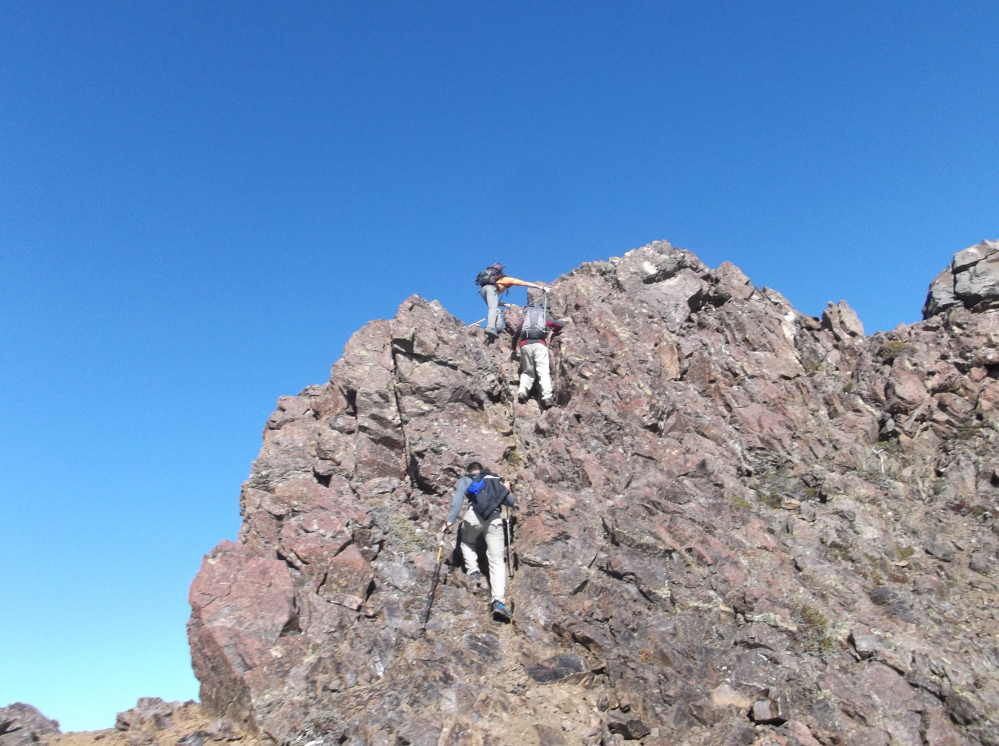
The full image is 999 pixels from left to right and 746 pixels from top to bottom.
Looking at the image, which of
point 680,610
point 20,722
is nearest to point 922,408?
point 680,610

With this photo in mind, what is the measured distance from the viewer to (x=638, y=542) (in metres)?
15.1

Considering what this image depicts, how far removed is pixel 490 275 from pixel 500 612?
1326 centimetres

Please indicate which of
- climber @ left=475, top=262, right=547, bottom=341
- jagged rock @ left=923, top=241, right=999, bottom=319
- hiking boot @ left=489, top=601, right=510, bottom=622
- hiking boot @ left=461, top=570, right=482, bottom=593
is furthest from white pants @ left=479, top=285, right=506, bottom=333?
jagged rock @ left=923, top=241, right=999, bottom=319

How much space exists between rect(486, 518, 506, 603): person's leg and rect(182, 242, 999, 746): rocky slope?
0.42 meters

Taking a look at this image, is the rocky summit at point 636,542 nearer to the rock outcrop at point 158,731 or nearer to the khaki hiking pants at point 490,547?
Answer: the rock outcrop at point 158,731

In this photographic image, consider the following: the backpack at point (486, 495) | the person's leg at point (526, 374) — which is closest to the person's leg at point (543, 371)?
the person's leg at point (526, 374)

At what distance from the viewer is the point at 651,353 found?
2148cm

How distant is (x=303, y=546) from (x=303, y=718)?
4030 millimetres

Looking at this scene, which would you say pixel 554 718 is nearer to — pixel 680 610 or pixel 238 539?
pixel 680 610

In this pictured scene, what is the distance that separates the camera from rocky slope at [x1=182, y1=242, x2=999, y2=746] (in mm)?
12172

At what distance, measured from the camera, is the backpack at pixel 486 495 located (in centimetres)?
1536

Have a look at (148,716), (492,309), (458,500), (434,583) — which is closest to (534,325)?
(492,309)

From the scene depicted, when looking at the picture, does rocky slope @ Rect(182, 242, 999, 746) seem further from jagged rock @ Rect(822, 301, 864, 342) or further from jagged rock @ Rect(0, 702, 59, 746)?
jagged rock @ Rect(0, 702, 59, 746)

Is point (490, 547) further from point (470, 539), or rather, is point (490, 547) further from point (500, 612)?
point (500, 612)
